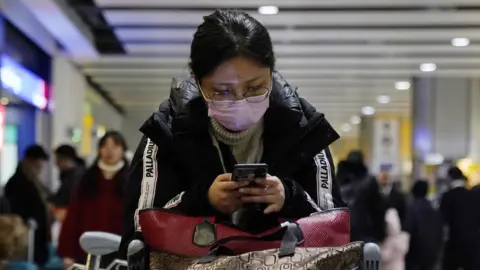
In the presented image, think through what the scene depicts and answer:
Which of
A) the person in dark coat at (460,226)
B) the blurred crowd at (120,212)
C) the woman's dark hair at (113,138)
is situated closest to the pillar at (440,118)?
the blurred crowd at (120,212)

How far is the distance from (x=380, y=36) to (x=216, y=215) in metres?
11.0

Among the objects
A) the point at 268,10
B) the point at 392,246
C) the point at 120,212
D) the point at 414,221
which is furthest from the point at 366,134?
the point at 120,212

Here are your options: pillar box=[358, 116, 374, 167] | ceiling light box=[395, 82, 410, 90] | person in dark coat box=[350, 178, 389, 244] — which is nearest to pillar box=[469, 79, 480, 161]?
ceiling light box=[395, 82, 410, 90]

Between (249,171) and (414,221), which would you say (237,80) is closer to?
(249,171)

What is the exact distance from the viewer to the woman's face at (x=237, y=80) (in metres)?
1.55

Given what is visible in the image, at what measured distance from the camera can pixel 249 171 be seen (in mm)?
1443

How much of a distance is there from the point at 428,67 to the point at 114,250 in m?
13.7

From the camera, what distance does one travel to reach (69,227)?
19.3 feet

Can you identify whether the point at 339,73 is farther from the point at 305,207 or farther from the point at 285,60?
the point at 305,207

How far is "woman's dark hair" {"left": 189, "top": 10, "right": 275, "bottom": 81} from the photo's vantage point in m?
1.55

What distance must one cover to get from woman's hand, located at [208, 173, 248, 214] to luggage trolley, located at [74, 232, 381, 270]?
17 cm

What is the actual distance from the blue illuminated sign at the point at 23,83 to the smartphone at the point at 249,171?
28.2 feet

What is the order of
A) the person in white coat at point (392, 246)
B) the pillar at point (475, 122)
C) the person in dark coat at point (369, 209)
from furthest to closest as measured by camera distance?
1. the pillar at point (475, 122)
2. the person in white coat at point (392, 246)
3. the person in dark coat at point (369, 209)

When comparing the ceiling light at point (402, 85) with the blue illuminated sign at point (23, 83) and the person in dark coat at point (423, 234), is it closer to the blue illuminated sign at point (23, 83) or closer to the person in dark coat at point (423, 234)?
the blue illuminated sign at point (23, 83)
